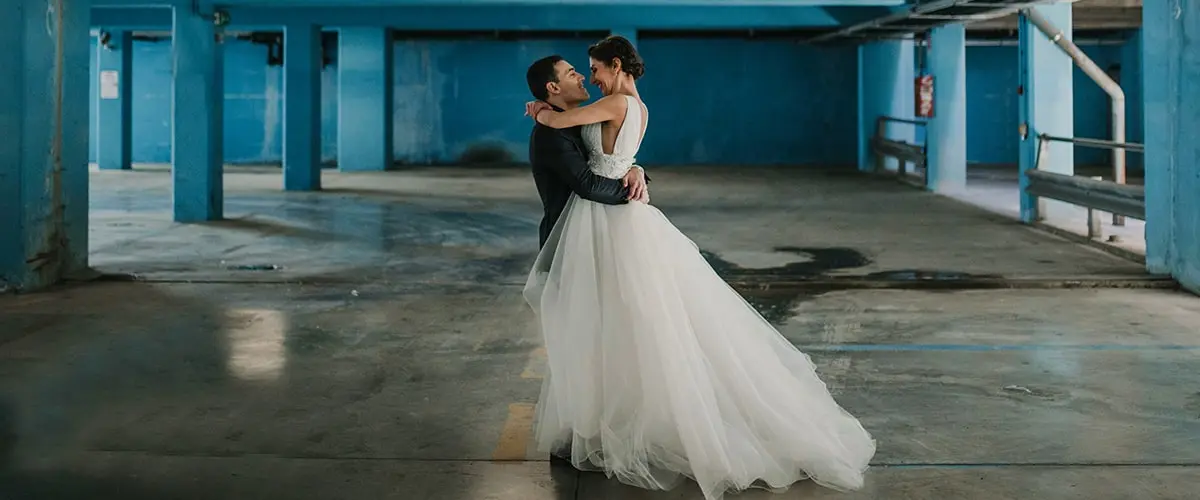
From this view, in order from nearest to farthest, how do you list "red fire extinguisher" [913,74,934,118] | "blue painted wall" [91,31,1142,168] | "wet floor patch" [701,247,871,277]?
"wet floor patch" [701,247,871,277] < "red fire extinguisher" [913,74,934,118] < "blue painted wall" [91,31,1142,168]

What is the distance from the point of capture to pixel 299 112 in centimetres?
1859

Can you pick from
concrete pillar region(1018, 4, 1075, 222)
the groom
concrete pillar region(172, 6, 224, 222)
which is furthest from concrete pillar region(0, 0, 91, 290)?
concrete pillar region(1018, 4, 1075, 222)

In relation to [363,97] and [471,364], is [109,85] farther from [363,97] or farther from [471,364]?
[471,364]

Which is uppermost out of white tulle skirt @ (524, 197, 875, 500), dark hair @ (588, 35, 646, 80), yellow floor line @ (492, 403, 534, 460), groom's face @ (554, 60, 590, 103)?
dark hair @ (588, 35, 646, 80)

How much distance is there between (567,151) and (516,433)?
1250 mm

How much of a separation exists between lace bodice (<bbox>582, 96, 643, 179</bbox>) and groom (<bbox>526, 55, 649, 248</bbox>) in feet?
0.10

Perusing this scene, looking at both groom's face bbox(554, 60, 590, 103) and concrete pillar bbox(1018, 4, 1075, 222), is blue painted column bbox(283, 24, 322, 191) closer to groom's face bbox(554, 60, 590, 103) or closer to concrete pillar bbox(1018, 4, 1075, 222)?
concrete pillar bbox(1018, 4, 1075, 222)

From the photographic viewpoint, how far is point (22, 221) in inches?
323

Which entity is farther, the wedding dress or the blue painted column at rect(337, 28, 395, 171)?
the blue painted column at rect(337, 28, 395, 171)

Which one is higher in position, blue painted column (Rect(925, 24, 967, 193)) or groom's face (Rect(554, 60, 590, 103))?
blue painted column (Rect(925, 24, 967, 193))

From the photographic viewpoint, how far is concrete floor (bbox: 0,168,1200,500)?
403cm

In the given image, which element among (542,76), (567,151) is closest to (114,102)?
(542,76)

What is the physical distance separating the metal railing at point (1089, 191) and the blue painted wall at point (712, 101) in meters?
13.5

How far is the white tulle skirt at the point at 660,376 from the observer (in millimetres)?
3904
